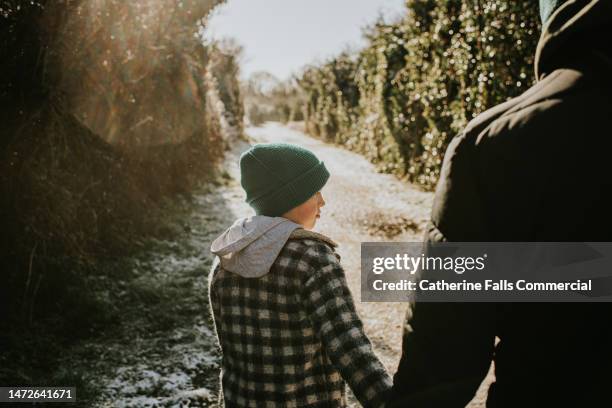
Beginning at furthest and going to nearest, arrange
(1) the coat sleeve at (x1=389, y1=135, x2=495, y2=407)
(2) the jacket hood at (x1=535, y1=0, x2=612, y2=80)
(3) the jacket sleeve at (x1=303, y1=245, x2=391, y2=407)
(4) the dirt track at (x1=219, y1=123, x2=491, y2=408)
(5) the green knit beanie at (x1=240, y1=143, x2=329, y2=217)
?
(4) the dirt track at (x1=219, y1=123, x2=491, y2=408), (5) the green knit beanie at (x1=240, y1=143, x2=329, y2=217), (3) the jacket sleeve at (x1=303, y1=245, x2=391, y2=407), (1) the coat sleeve at (x1=389, y1=135, x2=495, y2=407), (2) the jacket hood at (x1=535, y1=0, x2=612, y2=80)

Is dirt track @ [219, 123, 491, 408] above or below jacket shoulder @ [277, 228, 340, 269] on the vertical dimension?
below

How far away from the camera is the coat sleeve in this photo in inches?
39.9

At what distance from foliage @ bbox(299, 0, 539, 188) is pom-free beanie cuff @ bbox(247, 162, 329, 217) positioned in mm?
5275

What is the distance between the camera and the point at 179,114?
8.17m

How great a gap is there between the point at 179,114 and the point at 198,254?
312 cm

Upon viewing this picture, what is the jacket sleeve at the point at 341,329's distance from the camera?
1.29 metres

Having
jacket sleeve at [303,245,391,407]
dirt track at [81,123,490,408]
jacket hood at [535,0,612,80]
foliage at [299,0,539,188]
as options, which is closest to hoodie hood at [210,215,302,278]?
jacket sleeve at [303,245,391,407]

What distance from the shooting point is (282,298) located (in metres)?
1.53

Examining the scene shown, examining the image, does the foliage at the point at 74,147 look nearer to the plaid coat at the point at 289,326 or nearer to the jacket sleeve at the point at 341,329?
the plaid coat at the point at 289,326

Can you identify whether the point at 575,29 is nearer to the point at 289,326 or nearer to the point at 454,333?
the point at 454,333

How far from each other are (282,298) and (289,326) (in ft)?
0.33

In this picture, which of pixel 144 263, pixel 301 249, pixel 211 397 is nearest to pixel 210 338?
pixel 211 397

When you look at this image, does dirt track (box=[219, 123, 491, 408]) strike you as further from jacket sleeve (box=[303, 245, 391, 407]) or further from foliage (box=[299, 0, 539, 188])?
jacket sleeve (box=[303, 245, 391, 407])

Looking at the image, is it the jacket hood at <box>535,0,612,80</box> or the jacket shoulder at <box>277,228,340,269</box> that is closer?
the jacket hood at <box>535,0,612,80</box>
